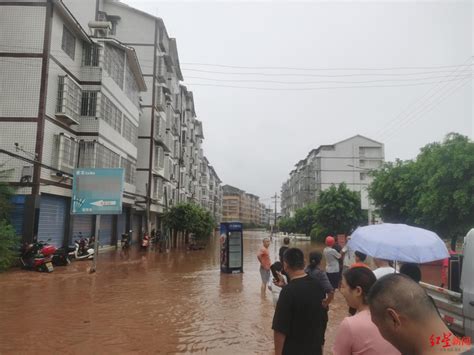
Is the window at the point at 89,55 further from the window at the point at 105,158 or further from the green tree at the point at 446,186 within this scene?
the green tree at the point at 446,186

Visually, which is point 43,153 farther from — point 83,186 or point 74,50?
point 74,50

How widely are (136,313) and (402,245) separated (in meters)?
6.28

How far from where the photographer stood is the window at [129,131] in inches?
1019

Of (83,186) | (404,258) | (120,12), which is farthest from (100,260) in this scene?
(120,12)

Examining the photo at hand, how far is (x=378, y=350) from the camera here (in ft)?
8.16

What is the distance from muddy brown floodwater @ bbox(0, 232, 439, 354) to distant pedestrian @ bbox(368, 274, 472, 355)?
17.1 feet

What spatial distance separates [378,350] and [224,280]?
12.3 metres

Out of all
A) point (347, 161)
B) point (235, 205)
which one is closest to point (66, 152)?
point (347, 161)

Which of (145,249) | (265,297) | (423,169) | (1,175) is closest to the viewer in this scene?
(265,297)

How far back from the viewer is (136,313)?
8977mm

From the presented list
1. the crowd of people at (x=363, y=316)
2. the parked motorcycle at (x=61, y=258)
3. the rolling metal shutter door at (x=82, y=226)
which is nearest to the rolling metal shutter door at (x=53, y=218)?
the rolling metal shutter door at (x=82, y=226)

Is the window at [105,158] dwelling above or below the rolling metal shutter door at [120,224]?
above

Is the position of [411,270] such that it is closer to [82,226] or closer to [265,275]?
[265,275]

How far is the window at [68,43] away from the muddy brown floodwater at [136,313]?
1122cm
